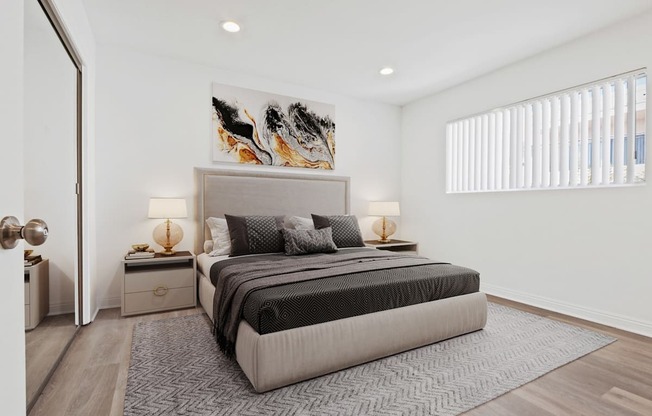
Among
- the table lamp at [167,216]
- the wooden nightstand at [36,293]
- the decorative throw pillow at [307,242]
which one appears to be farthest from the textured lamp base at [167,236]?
the wooden nightstand at [36,293]

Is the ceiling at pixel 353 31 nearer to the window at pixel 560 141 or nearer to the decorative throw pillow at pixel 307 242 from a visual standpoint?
the window at pixel 560 141

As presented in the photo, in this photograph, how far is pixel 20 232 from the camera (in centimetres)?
76

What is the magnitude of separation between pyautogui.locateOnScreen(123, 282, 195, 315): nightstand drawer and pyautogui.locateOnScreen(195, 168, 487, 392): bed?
4.9 inches

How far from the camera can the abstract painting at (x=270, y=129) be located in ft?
12.4

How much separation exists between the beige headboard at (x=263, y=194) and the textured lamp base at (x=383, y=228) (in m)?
0.55

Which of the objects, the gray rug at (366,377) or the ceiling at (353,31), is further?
the ceiling at (353,31)

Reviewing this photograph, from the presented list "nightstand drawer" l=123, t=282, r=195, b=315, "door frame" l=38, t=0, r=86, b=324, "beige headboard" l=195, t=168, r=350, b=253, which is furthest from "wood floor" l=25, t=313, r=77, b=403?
"beige headboard" l=195, t=168, r=350, b=253

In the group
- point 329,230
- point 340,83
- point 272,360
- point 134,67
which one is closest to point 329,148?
point 340,83

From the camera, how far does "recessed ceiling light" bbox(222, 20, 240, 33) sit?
280 centimetres

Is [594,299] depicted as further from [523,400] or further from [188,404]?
[188,404]

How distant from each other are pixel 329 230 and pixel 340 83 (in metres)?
1.96

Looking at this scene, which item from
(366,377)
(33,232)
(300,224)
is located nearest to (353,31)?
(300,224)

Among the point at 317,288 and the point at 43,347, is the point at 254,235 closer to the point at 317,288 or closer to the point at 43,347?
the point at 317,288

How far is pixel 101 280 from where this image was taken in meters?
3.25
